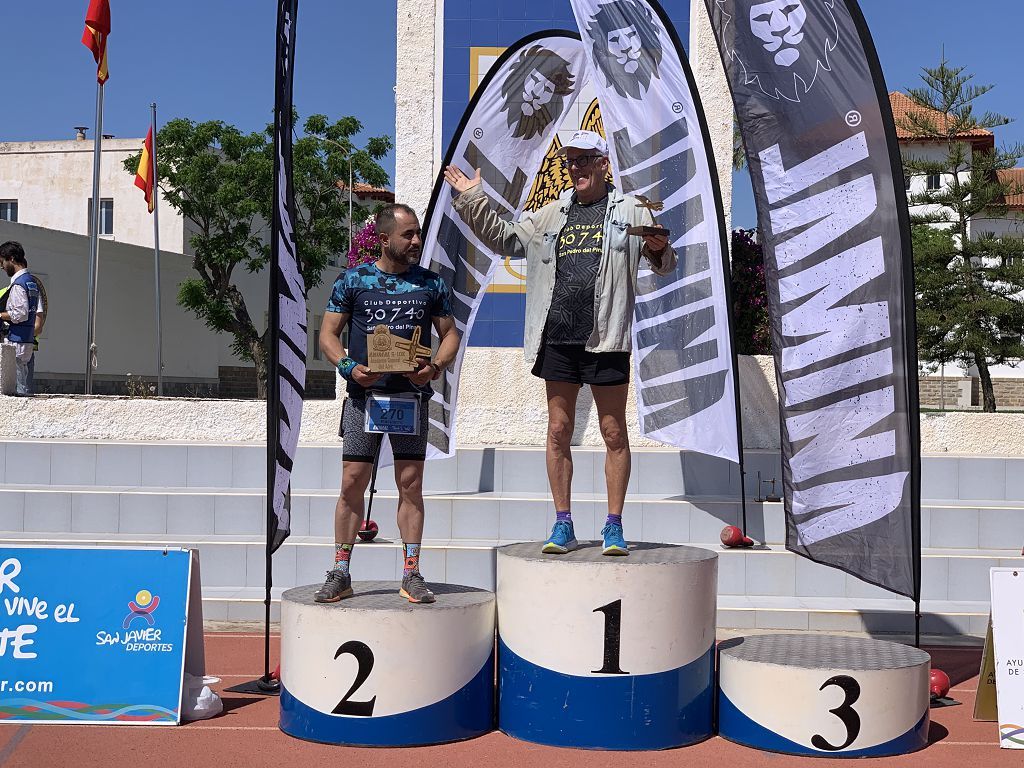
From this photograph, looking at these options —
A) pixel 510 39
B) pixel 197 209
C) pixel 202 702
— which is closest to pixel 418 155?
pixel 510 39

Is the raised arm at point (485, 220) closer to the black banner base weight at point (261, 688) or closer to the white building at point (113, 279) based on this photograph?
the black banner base weight at point (261, 688)

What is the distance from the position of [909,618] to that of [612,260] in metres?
3.29

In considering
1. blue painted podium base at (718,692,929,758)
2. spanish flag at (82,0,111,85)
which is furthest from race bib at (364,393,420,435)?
spanish flag at (82,0,111,85)

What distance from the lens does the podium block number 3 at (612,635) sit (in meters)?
4.47

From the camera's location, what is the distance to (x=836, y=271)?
5.42 m

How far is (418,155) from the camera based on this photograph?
1061 cm

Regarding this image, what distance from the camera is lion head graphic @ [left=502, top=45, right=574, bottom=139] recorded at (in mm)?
7574

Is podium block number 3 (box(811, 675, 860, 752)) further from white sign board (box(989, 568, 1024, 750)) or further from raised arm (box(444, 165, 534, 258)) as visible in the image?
raised arm (box(444, 165, 534, 258))

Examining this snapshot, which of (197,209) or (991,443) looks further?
(197,209)

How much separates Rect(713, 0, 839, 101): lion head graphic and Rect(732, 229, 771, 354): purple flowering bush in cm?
521

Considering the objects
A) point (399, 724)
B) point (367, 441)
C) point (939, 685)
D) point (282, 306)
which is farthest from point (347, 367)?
point (939, 685)

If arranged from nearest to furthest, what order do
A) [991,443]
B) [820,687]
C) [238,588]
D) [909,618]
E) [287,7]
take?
[820,687] < [287,7] < [909,618] < [238,588] < [991,443]

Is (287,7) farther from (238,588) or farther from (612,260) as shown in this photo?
(238,588)

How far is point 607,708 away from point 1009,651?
1.73 metres
